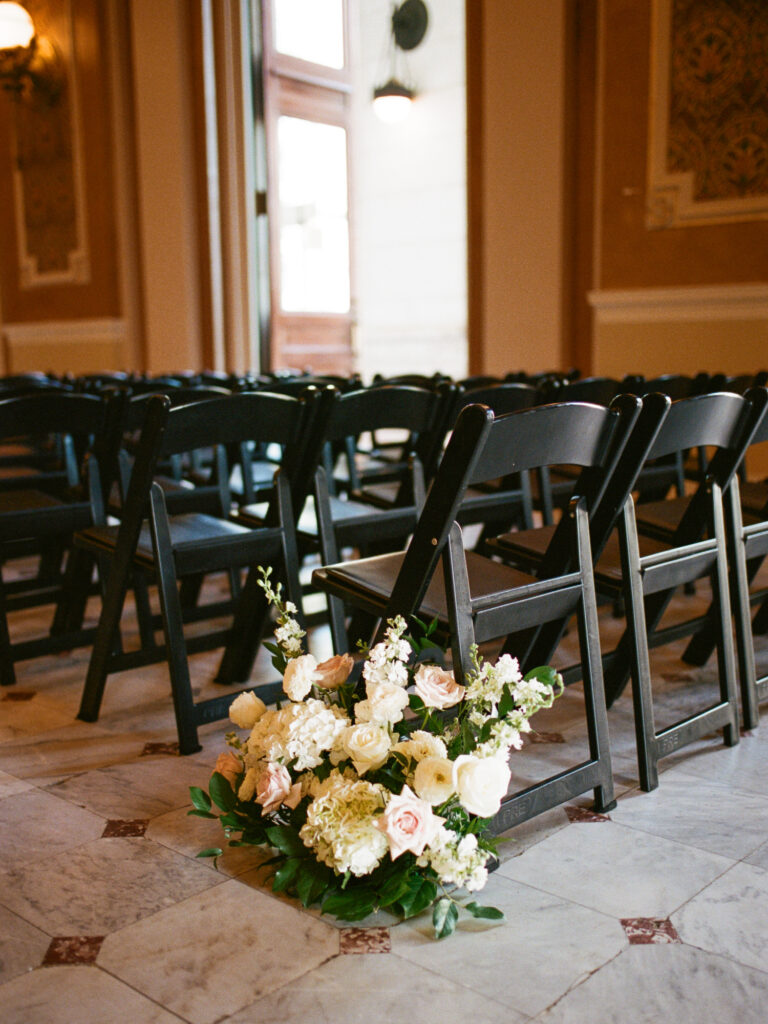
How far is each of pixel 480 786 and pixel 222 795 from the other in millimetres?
510

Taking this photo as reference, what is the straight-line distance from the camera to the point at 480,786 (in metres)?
1.56

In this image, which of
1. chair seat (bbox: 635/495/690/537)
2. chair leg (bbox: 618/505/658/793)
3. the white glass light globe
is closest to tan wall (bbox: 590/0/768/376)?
chair seat (bbox: 635/495/690/537)

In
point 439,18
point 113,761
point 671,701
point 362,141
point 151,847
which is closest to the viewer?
point 151,847

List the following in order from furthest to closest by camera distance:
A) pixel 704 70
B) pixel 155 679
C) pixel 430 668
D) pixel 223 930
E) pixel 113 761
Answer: pixel 704 70
pixel 155 679
pixel 113 761
pixel 430 668
pixel 223 930

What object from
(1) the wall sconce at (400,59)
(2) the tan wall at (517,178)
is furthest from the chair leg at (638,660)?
(1) the wall sconce at (400,59)

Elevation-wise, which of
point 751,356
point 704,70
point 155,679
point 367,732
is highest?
point 704,70

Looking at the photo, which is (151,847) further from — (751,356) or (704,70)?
(704,70)

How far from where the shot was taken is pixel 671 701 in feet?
8.43

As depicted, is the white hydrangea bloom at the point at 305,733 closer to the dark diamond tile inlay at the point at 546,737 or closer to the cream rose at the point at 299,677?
the cream rose at the point at 299,677

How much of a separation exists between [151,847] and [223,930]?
33cm

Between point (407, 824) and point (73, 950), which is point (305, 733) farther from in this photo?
point (73, 950)

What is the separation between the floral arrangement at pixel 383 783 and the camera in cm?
155

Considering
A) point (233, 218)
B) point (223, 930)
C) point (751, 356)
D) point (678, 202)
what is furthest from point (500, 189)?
point (223, 930)

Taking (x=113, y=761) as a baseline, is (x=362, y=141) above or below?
above
